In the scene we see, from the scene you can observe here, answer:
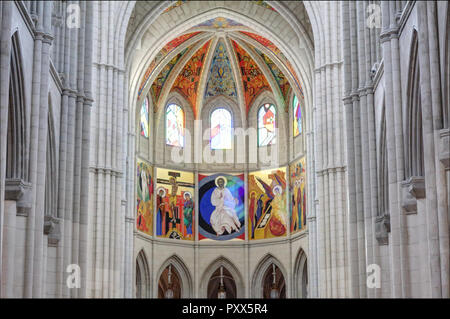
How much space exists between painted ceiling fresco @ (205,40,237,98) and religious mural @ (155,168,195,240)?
14.2ft

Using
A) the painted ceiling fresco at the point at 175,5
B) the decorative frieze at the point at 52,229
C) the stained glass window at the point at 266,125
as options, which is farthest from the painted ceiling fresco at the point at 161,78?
the decorative frieze at the point at 52,229

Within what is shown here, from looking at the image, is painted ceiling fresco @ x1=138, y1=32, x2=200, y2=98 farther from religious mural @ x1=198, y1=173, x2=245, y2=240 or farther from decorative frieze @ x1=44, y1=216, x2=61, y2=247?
decorative frieze @ x1=44, y1=216, x2=61, y2=247

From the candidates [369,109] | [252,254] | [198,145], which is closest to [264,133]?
[198,145]

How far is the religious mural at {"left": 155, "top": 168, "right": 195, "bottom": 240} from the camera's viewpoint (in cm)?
3803

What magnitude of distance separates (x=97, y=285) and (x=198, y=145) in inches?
612

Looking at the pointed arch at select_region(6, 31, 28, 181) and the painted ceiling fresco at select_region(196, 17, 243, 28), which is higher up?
the painted ceiling fresco at select_region(196, 17, 243, 28)

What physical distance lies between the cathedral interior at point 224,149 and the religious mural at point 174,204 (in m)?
0.07

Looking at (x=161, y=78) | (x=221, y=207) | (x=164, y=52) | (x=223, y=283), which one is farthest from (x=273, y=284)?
(x=164, y=52)

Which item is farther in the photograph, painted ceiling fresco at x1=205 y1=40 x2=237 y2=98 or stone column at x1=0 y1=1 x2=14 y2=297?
painted ceiling fresco at x1=205 y1=40 x2=237 y2=98

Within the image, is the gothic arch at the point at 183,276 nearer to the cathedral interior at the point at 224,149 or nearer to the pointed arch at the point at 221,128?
the cathedral interior at the point at 224,149

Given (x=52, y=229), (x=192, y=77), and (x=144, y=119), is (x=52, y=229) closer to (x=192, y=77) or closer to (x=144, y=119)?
(x=144, y=119)

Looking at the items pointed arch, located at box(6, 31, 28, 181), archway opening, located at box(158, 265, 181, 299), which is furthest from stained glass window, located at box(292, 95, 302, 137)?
pointed arch, located at box(6, 31, 28, 181)

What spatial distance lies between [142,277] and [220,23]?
11851 millimetres
